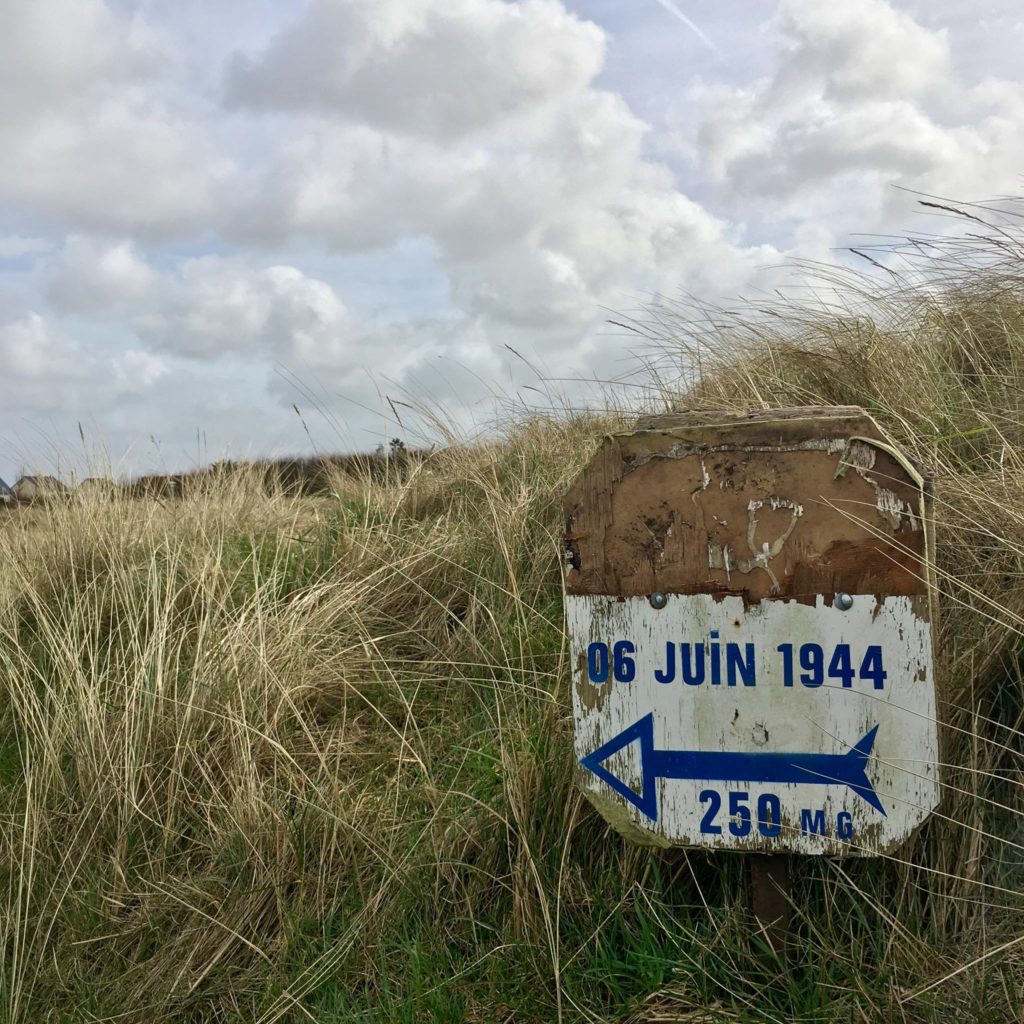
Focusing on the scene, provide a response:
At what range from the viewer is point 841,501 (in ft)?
4.92

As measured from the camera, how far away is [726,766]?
60.4 inches

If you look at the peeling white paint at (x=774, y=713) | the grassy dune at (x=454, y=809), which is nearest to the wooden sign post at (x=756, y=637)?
the peeling white paint at (x=774, y=713)

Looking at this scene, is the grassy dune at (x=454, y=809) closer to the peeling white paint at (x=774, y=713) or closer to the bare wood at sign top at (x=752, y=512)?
the peeling white paint at (x=774, y=713)

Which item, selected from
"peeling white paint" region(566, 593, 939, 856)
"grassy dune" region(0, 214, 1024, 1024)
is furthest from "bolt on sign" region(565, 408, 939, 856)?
"grassy dune" region(0, 214, 1024, 1024)

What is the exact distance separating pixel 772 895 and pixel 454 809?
719 mm

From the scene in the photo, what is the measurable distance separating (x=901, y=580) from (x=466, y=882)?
104 cm

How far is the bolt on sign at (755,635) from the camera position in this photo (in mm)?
1485

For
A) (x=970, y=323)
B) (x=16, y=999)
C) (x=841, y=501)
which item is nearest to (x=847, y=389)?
(x=970, y=323)

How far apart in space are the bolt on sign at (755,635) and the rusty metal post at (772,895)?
6cm

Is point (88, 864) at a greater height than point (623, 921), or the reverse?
point (623, 921)

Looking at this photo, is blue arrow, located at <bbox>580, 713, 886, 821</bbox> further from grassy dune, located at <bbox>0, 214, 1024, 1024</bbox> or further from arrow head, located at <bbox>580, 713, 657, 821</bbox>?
grassy dune, located at <bbox>0, 214, 1024, 1024</bbox>

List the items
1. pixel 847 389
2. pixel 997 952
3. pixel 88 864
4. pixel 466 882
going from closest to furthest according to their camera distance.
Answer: pixel 997 952, pixel 466 882, pixel 88 864, pixel 847 389

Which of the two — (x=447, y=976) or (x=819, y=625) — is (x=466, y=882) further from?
(x=819, y=625)

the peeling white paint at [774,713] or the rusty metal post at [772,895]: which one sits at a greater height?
the peeling white paint at [774,713]
